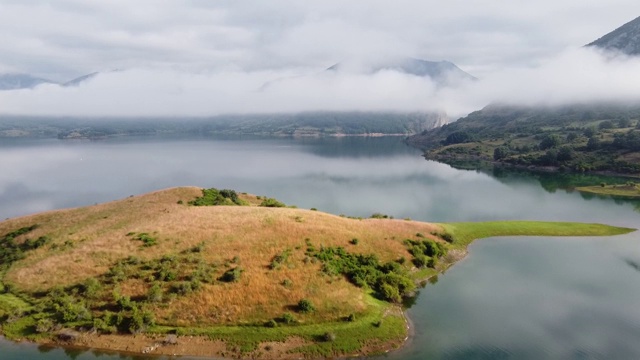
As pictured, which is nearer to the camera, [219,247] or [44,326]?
[44,326]

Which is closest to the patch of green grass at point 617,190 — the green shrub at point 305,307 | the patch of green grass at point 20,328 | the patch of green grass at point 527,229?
the patch of green grass at point 527,229

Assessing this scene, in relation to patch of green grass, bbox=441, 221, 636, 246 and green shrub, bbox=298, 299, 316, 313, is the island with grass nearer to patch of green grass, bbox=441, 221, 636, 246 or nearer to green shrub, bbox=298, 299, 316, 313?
green shrub, bbox=298, 299, 316, 313

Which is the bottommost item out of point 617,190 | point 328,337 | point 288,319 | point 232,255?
point 617,190

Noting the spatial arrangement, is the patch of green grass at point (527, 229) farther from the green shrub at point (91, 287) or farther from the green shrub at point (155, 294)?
the green shrub at point (91, 287)

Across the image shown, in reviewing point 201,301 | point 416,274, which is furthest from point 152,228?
point 416,274

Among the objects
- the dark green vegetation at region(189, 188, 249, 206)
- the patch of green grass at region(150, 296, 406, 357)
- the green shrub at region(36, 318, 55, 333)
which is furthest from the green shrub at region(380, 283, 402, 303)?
the dark green vegetation at region(189, 188, 249, 206)

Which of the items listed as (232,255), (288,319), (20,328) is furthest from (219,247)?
(20,328)

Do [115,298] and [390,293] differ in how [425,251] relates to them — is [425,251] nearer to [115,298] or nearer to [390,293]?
[390,293]
